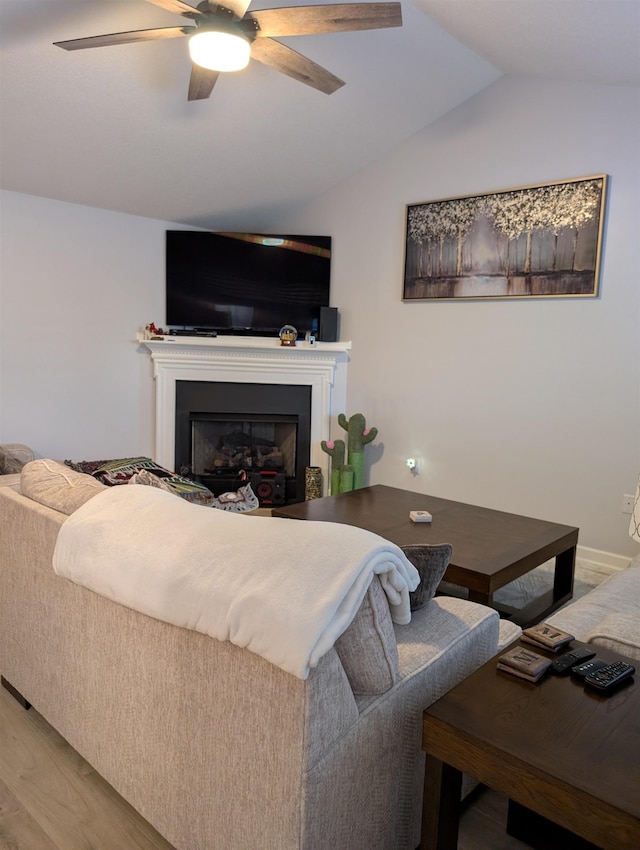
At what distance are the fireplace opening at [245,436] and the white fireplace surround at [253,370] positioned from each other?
0.06 m

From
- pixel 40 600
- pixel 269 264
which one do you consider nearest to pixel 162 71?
pixel 269 264

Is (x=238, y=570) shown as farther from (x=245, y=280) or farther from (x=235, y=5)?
(x=245, y=280)

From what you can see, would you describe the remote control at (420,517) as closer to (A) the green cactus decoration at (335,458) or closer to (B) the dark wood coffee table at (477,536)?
(B) the dark wood coffee table at (477,536)

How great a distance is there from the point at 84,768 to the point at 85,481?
0.85 meters

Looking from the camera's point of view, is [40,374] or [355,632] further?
[40,374]

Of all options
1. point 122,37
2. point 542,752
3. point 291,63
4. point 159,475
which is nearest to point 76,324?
point 159,475

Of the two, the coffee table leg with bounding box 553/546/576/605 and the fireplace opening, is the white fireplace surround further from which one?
the coffee table leg with bounding box 553/546/576/605

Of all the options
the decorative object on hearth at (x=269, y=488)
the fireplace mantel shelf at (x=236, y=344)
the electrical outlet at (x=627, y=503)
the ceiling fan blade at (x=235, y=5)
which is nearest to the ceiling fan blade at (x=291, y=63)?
the ceiling fan blade at (x=235, y=5)

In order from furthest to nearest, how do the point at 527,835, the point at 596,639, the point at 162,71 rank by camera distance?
1. the point at 162,71
2. the point at 596,639
3. the point at 527,835

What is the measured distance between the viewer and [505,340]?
4.20m

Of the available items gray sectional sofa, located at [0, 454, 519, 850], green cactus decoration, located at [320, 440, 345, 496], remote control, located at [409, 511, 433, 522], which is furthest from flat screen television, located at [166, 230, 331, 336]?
gray sectional sofa, located at [0, 454, 519, 850]

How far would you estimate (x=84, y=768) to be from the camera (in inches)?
74.8

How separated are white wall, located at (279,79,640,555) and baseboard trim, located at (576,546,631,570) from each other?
0.24ft

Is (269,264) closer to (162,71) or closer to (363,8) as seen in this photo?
(162,71)
